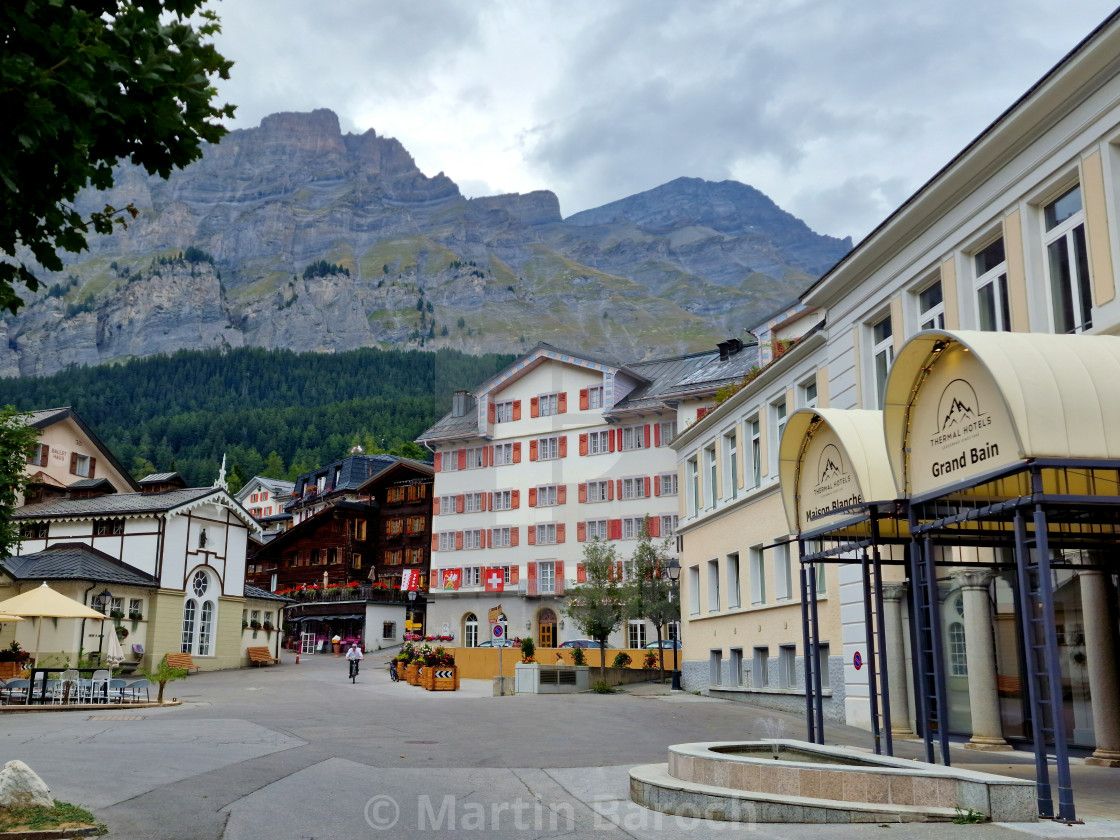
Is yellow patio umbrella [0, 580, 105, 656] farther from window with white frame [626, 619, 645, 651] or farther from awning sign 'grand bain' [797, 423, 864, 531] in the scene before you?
window with white frame [626, 619, 645, 651]

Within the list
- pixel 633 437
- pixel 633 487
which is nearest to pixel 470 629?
pixel 633 487

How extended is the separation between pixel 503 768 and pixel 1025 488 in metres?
7.60

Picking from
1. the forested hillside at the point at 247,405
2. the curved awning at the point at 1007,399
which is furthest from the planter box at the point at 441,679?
the forested hillside at the point at 247,405

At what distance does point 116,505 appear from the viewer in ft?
157

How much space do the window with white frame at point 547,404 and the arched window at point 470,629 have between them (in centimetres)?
1221

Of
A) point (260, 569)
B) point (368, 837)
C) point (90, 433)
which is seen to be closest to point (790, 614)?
point (368, 837)

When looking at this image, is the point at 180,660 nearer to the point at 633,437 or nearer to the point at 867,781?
the point at 633,437

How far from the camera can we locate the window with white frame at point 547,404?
→ 197 feet

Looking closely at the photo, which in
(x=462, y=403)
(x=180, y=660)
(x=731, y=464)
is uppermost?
(x=462, y=403)

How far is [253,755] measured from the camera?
51.9ft

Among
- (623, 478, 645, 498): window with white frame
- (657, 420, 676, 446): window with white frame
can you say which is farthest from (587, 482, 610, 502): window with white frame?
(657, 420, 676, 446): window with white frame

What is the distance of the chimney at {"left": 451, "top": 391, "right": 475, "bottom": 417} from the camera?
66.9 meters

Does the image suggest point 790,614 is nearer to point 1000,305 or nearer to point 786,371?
point 786,371

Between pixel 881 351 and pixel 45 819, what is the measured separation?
15.8 metres
